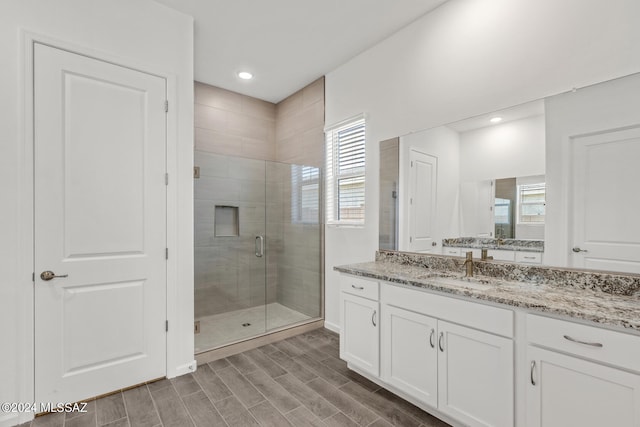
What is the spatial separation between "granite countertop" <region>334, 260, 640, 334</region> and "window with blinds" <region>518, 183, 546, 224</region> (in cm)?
41

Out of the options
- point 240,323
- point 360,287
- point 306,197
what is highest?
point 306,197

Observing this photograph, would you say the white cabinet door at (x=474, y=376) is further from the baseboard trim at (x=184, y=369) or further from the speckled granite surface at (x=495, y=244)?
the baseboard trim at (x=184, y=369)

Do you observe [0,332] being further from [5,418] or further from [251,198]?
[251,198]

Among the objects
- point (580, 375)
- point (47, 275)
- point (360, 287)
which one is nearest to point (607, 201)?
point (580, 375)

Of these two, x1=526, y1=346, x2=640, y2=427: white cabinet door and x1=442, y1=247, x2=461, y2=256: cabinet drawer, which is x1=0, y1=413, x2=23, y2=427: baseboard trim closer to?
x1=526, y1=346, x2=640, y2=427: white cabinet door

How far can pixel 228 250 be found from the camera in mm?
3256

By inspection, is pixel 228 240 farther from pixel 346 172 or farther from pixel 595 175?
pixel 595 175

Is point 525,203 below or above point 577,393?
above

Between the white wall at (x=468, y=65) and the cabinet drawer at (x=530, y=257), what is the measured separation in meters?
1.02

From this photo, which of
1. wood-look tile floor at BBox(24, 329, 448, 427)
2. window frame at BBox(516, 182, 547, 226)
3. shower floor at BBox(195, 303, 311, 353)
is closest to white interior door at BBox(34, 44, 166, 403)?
wood-look tile floor at BBox(24, 329, 448, 427)

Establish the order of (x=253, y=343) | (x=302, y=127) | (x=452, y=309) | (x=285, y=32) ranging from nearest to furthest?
(x=452, y=309)
(x=285, y=32)
(x=253, y=343)
(x=302, y=127)

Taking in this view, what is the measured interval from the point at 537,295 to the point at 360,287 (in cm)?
114

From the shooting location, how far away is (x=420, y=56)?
2.61 metres

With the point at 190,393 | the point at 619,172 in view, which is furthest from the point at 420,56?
the point at 190,393
